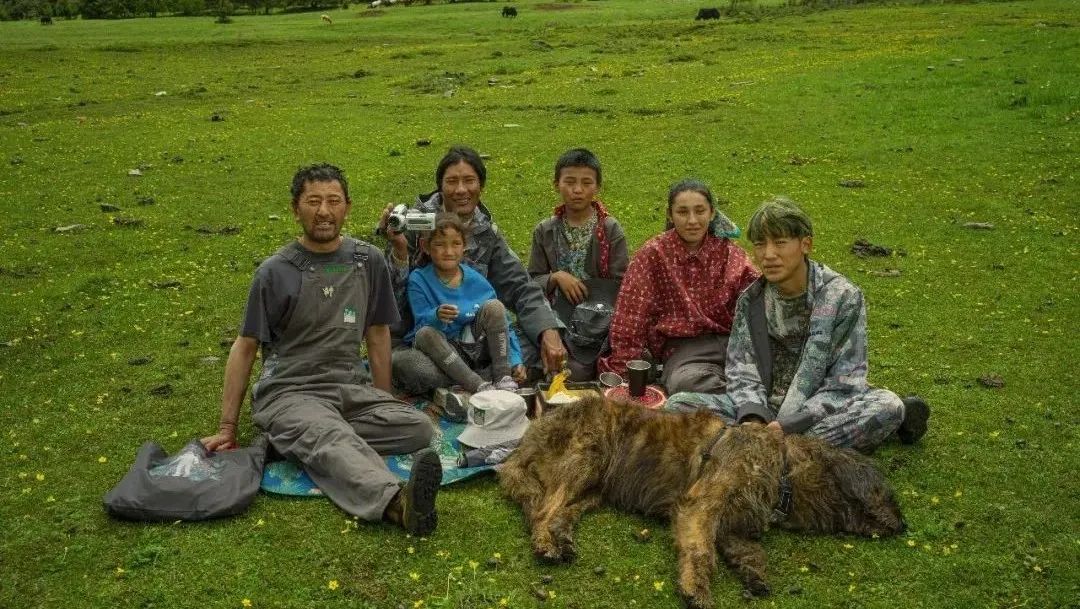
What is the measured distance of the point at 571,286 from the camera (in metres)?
8.45

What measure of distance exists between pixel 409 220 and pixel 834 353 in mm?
3212

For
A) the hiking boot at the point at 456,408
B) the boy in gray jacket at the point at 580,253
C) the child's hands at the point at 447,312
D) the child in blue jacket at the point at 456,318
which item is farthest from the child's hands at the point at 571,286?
the hiking boot at the point at 456,408

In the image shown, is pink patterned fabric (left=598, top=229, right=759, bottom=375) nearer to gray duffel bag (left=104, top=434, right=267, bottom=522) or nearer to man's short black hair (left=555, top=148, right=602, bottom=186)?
man's short black hair (left=555, top=148, right=602, bottom=186)

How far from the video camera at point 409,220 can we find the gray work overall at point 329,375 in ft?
2.27

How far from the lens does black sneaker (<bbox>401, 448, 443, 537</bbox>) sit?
5.29 m

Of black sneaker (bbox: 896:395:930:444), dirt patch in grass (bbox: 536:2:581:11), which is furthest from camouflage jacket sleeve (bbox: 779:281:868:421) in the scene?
dirt patch in grass (bbox: 536:2:581:11)

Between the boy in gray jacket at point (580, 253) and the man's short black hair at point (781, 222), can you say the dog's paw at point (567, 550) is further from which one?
the boy in gray jacket at point (580, 253)

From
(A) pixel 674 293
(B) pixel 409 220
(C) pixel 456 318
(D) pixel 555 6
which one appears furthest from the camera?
(D) pixel 555 6

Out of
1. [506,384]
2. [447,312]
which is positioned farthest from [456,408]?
[447,312]

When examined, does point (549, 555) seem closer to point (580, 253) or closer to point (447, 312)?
point (447, 312)

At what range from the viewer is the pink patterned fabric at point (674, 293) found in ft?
25.0

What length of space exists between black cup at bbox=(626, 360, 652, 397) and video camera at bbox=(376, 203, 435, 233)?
1.84 m

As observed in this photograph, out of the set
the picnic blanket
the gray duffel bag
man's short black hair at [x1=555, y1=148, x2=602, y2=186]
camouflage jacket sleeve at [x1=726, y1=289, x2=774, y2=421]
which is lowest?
the picnic blanket

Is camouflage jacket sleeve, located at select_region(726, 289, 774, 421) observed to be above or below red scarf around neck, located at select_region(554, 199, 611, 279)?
below
